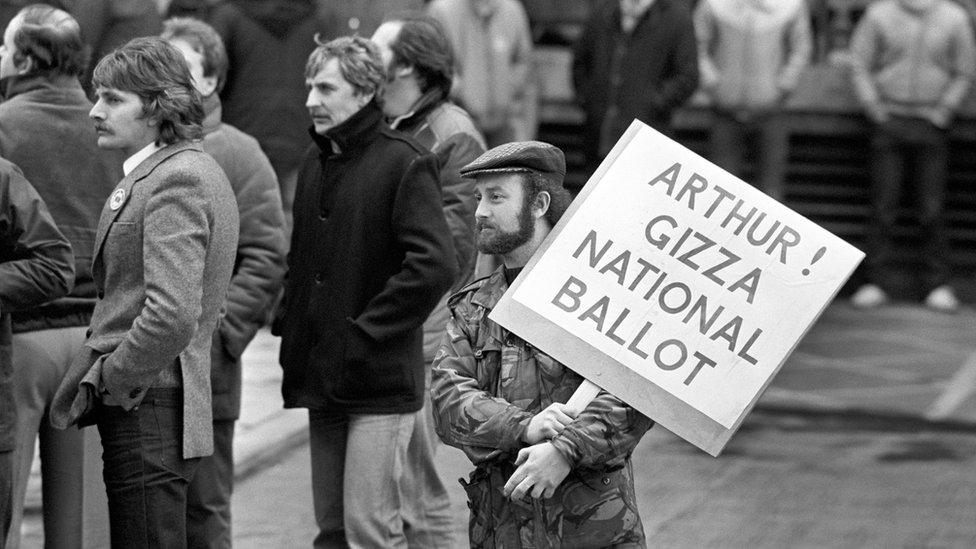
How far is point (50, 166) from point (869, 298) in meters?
8.81

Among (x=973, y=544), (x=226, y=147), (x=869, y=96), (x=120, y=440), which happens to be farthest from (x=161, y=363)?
(x=869, y=96)

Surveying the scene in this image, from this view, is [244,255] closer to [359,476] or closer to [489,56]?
[359,476]

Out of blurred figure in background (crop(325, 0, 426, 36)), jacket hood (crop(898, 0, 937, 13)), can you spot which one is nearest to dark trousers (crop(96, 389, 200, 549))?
blurred figure in background (crop(325, 0, 426, 36))

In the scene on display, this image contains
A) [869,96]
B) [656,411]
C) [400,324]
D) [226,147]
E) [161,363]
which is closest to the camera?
[656,411]

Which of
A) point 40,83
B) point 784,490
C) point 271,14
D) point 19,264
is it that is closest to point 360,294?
point 19,264

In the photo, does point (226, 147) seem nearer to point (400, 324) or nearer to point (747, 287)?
point (400, 324)

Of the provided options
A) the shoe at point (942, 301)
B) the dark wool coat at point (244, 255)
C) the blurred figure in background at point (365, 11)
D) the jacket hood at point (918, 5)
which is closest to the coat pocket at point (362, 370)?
the dark wool coat at point (244, 255)

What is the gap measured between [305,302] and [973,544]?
3.29m

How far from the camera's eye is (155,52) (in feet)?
17.2

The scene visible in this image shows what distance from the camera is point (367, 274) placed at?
237 inches

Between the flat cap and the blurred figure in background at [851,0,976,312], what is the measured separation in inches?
369

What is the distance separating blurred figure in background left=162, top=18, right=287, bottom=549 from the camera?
20.9ft

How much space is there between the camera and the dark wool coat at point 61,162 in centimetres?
598

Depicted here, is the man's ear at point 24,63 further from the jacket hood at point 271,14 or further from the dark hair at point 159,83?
the jacket hood at point 271,14
